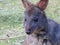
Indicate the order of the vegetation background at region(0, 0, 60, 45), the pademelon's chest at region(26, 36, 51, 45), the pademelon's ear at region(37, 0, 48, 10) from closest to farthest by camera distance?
the pademelon's ear at region(37, 0, 48, 10) < the pademelon's chest at region(26, 36, 51, 45) < the vegetation background at region(0, 0, 60, 45)

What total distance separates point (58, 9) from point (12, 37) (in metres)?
2.48

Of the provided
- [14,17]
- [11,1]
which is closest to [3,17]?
[14,17]

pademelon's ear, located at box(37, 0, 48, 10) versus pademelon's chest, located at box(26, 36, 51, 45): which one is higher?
pademelon's ear, located at box(37, 0, 48, 10)

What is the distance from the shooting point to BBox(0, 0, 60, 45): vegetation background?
8.13 meters

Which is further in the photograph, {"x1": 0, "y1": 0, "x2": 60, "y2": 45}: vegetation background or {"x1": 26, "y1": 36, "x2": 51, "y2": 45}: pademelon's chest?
{"x1": 0, "y1": 0, "x2": 60, "y2": 45}: vegetation background

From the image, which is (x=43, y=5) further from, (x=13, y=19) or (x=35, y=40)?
(x=13, y=19)

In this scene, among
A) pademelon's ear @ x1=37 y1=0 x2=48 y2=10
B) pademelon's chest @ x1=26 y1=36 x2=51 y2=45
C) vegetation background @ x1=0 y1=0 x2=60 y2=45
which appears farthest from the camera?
vegetation background @ x1=0 y1=0 x2=60 y2=45

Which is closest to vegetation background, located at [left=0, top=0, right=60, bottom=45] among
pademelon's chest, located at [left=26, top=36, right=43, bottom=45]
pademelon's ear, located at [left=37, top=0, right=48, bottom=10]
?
pademelon's chest, located at [left=26, top=36, right=43, bottom=45]

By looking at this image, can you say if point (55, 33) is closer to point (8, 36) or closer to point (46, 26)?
point (46, 26)

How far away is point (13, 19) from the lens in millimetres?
9414

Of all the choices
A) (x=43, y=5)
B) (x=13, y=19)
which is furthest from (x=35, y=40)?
(x=13, y=19)

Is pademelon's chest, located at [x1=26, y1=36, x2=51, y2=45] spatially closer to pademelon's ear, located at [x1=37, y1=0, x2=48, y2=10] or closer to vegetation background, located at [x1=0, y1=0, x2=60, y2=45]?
pademelon's ear, located at [x1=37, y1=0, x2=48, y2=10]

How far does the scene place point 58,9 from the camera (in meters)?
10.2

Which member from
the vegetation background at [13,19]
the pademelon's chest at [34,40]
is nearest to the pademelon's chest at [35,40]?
the pademelon's chest at [34,40]
